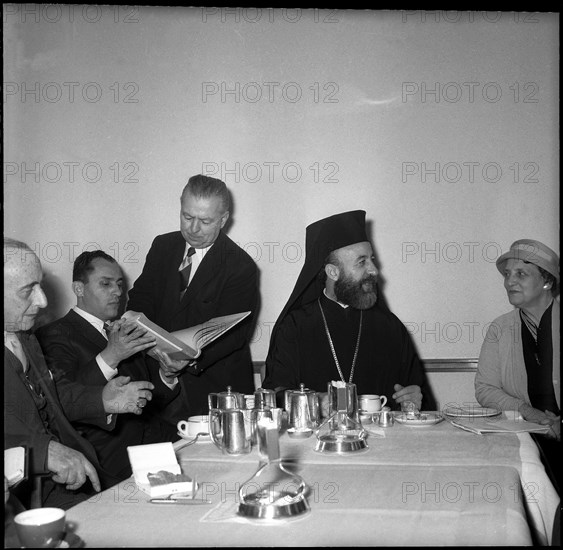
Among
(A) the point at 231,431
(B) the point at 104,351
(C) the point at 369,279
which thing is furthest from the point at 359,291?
(A) the point at 231,431

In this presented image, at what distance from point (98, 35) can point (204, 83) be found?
56cm

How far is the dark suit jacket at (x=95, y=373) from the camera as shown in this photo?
3.02 meters

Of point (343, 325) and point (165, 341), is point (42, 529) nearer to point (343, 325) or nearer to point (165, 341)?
point (165, 341)

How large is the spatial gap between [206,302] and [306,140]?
3.30 feet

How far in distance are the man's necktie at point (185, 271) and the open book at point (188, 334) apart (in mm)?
200

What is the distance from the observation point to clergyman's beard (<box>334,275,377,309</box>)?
3639mm

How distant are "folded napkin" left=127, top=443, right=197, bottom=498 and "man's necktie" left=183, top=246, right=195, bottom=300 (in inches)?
64.0

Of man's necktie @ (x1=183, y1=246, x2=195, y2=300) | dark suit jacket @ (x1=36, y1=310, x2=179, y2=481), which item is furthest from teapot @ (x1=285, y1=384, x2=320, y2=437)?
man's necktie @ (x1=183, y1=246, x2=195, y2=300)

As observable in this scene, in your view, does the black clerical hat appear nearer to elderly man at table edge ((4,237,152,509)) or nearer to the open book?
the open book

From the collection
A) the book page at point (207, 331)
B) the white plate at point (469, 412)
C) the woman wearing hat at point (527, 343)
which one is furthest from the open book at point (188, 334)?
the woman wearing hat at point (527, 343)

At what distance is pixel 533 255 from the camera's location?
350 cm

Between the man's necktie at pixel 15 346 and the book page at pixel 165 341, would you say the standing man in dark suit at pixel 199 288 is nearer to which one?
the book page at pixel 165 341

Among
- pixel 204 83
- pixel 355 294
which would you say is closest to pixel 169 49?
pixel 204 83

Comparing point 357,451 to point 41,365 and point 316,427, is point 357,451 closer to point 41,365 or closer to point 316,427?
point 316,427
